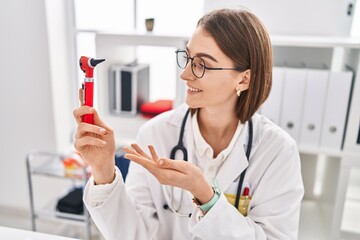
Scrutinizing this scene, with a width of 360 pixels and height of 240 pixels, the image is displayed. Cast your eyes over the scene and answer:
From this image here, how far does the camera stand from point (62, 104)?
2.32 meters

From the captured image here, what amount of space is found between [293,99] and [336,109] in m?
0.19

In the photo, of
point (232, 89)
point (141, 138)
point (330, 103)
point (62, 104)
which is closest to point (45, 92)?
point (62, 104)

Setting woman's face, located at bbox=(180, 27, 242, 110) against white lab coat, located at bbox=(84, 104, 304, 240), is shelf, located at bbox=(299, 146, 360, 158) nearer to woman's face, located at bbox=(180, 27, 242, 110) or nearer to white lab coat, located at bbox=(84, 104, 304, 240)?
white lab coat, located at bbox=(84, 104, 304, 240)

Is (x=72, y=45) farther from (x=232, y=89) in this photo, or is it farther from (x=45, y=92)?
(x=232, y=89)

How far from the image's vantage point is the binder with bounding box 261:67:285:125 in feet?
5.18

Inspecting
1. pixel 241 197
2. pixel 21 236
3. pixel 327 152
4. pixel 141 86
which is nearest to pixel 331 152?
pixel 327 152

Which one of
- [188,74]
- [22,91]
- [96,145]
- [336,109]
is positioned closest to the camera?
[96,145]

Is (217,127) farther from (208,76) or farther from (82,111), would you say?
(82,111)

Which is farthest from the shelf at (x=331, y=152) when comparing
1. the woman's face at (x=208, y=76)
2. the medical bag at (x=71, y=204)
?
the medical bag at (x=71, y=204)

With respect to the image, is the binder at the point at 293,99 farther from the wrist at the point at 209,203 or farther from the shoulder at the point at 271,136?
the wrist at the point at 209,203

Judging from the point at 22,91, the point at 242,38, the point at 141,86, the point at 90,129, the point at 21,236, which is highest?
the point at 242,38

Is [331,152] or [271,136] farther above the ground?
[271,136]

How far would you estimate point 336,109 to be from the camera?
156 centimetres

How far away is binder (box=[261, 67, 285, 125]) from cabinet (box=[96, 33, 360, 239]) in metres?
0.13
